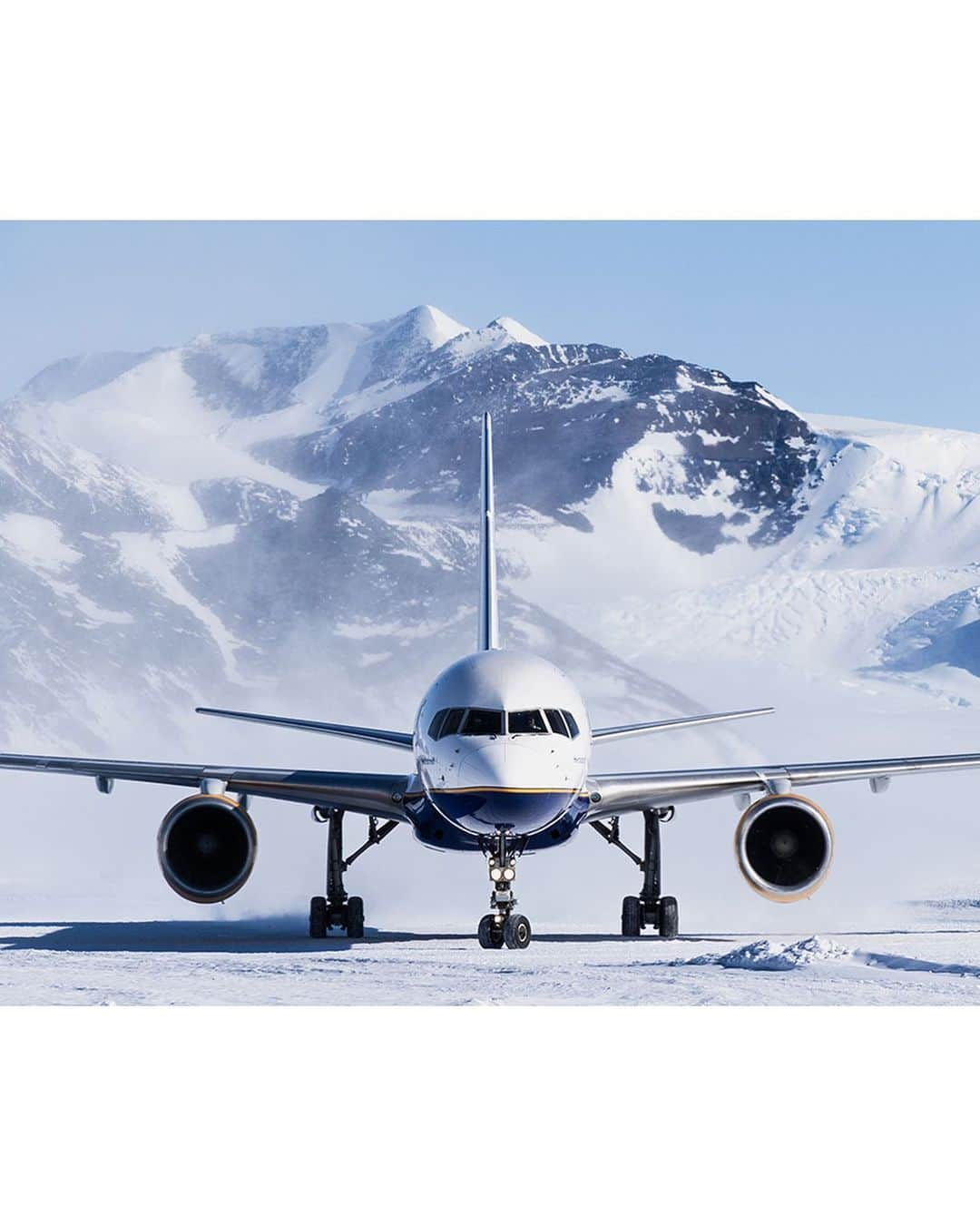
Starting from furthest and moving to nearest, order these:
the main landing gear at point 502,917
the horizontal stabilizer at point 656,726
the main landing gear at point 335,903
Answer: the main landing gear at point 335,903, the horizontal stabilizer at point 656,726, the main landing gear at point 502,917

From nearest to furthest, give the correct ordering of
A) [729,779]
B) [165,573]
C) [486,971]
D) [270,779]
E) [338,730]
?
[486,971] < [338,730] < [729,779] < [270,779] < [165,573]

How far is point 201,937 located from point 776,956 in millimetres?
9358

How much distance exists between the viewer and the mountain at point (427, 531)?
66438 mm

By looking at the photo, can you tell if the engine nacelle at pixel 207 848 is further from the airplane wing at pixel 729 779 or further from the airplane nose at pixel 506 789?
the airplane wing at pixel 729 779

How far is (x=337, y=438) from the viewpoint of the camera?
80688 millimetres

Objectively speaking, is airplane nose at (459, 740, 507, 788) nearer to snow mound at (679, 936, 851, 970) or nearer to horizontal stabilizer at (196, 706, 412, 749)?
snow mound at (679, 936, 851, 970)

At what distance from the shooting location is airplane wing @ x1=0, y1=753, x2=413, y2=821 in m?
23.4

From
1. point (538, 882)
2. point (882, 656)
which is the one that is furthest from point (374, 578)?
point (538, 882)

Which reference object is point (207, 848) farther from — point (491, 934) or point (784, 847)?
point (784, 847)

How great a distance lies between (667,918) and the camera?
25.0 m

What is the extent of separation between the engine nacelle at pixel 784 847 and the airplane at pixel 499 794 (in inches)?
0.6

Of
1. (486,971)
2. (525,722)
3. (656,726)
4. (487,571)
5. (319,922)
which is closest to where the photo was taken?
(486,971)

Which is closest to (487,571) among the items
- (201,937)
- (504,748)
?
(201,937)

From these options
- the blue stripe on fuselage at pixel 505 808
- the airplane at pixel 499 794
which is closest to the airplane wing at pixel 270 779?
the airplane at pixel 499 794
